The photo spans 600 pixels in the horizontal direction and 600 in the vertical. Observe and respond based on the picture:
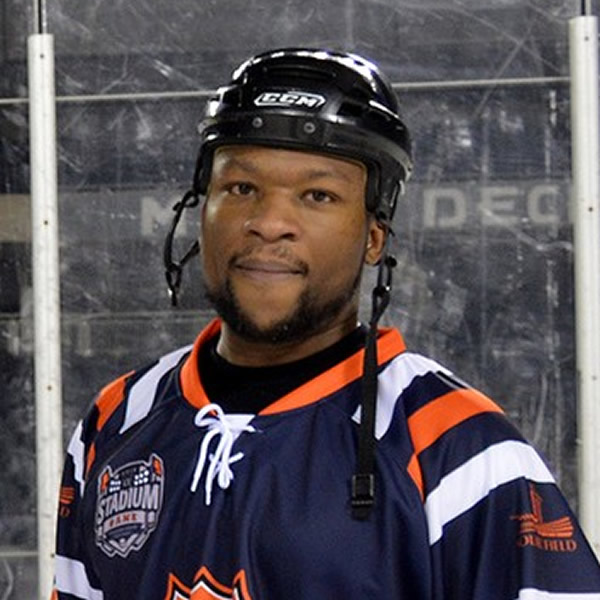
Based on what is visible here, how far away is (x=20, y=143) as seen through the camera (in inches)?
161

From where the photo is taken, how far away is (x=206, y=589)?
188cm

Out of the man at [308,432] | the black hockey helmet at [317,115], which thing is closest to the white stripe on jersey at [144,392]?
the man at [308,432]

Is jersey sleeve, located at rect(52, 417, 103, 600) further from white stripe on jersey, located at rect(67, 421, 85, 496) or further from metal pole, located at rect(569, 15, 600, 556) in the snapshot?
metal pole, located at rect(569, 15, 600, 556)

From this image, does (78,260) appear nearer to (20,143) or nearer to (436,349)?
(20,143)

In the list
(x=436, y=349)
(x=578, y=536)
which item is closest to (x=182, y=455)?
(x=578, y=536)

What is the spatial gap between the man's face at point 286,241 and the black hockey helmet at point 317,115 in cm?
2

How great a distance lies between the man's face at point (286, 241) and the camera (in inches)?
76.3

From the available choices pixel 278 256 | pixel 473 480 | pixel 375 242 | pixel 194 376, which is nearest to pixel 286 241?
pixel 278 256

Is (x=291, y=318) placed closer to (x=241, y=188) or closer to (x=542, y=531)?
(x=241, y=188)

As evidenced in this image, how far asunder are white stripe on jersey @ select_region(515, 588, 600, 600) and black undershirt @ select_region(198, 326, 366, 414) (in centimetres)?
36

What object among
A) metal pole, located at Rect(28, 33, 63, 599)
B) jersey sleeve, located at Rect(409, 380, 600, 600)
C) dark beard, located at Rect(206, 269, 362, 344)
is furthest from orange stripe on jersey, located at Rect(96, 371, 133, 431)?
metal pole, located at Rect(28, 33, 63, 599)

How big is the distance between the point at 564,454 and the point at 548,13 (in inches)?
40.7

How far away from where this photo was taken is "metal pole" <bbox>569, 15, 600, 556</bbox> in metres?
3.89

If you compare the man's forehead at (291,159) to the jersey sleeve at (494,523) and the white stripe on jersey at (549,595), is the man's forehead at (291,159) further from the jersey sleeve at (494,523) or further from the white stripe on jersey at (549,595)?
the white stripe on jersey at (549,595)
